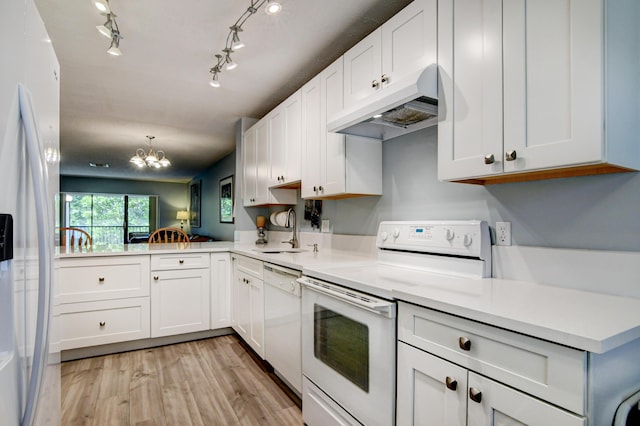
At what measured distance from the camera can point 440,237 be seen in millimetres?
1697

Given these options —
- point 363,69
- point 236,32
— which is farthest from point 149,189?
point 363,69

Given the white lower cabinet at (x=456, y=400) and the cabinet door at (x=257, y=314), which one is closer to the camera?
the white lower cabinet at (x=456, y=400)

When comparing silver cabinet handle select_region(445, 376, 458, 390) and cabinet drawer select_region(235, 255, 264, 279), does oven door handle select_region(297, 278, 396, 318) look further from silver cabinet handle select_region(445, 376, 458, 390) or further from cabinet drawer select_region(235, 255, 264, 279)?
cabinet drawer select_region(235, 255, 264, 279)

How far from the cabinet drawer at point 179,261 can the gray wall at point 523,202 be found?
1786 mm

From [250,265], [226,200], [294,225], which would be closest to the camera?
[250,265]

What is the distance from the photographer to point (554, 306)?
104 centimetres

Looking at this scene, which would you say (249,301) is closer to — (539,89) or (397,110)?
(397,110)

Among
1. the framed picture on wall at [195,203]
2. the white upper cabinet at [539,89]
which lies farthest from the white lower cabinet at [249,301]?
the framed picture on wall at [195,203]

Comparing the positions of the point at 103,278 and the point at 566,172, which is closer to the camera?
the point at 566,172

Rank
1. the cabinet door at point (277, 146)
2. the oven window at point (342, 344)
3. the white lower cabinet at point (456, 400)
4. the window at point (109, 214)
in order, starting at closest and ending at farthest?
the white lower cabinet at point (456, 400)
the oven window at point (342, 344)
the cabinet door at point (277, 146)
the window at point (109, 214)

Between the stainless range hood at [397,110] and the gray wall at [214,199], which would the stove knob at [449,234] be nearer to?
the stainless range hood at [397,110]

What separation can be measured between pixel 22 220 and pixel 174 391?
1929 mm

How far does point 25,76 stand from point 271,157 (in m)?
2.44

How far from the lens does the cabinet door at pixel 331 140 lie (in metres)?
2.22
